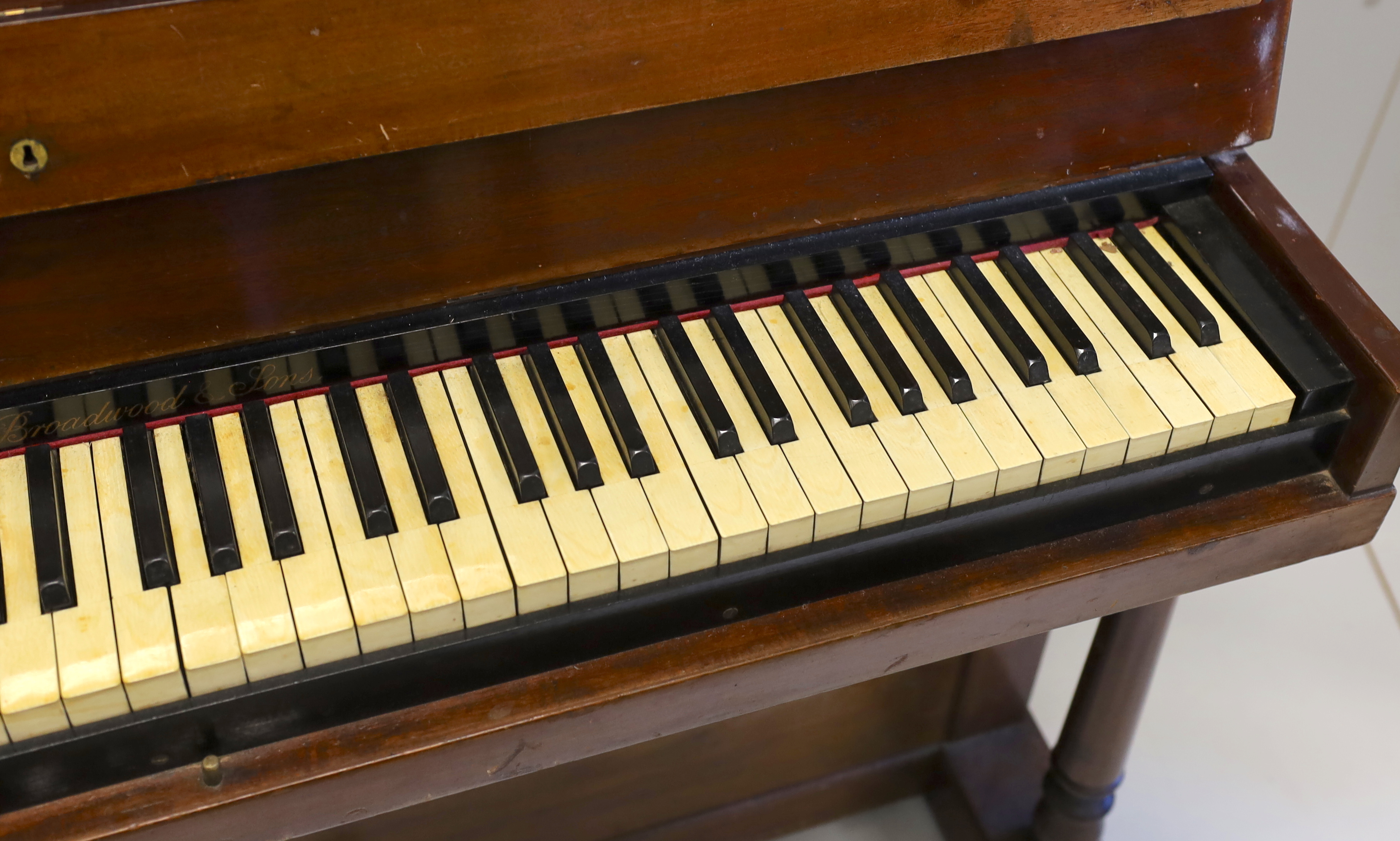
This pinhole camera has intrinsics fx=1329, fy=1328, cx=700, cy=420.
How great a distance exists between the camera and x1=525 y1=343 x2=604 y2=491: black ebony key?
1.23 metres

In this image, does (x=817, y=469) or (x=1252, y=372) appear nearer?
(x=817, y=469)

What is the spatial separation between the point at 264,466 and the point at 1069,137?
905 millimetres

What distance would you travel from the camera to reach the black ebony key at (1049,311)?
136 cm

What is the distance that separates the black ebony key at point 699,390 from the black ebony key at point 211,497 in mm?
441

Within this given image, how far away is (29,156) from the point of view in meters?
1.08

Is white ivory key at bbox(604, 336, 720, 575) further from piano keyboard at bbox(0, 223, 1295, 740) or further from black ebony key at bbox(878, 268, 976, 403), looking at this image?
black ebony key at bbox(878, 268, 976, 403)

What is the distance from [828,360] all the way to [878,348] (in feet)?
0.18

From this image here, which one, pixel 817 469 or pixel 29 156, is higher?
pixel 29 156

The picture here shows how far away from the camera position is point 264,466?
4.01 ft

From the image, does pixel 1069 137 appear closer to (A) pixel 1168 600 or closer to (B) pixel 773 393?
(B) pixel 773 393

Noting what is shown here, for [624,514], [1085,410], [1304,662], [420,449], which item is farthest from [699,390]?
[1304,662]

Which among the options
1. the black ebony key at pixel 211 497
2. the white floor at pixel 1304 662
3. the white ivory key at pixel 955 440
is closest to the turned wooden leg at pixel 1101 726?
the white floor at pixel 1304 662

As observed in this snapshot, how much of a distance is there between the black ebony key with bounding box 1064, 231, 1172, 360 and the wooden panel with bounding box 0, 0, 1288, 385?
0.08 meters

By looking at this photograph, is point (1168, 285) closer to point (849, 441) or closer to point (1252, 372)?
point (1252, 372)
